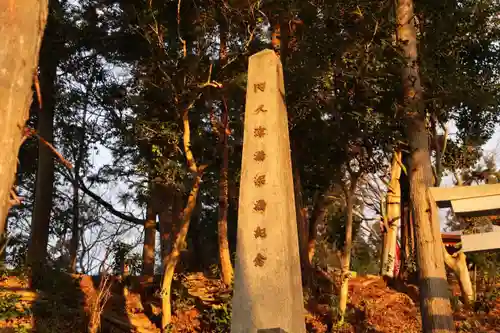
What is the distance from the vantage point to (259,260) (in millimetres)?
6691

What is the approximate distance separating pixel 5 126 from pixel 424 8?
A: 1067 cm

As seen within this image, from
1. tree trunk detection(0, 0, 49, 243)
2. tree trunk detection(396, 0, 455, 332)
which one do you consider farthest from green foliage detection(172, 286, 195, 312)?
tree trunk detection(0, 0, 49, 243)

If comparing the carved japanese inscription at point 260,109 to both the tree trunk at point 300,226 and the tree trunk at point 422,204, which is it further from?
the tree trunk at point 300,226

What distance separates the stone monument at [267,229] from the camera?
6.45m

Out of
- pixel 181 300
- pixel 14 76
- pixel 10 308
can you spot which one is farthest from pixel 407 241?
pixel 14 76

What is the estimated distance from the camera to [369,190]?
19797 mm

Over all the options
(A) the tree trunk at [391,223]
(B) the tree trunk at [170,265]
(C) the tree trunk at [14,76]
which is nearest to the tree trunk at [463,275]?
(A) the tree trunk at [391,223]

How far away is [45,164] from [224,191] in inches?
189

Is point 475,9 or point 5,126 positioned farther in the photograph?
point 475,9

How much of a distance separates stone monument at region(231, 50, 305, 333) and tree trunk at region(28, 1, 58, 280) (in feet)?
23.2

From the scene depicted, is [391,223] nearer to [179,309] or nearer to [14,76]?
[179,309]

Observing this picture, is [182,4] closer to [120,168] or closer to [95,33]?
[95,33]

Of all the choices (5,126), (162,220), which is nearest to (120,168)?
(162,220)

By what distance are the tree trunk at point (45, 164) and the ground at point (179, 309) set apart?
3.87ft
